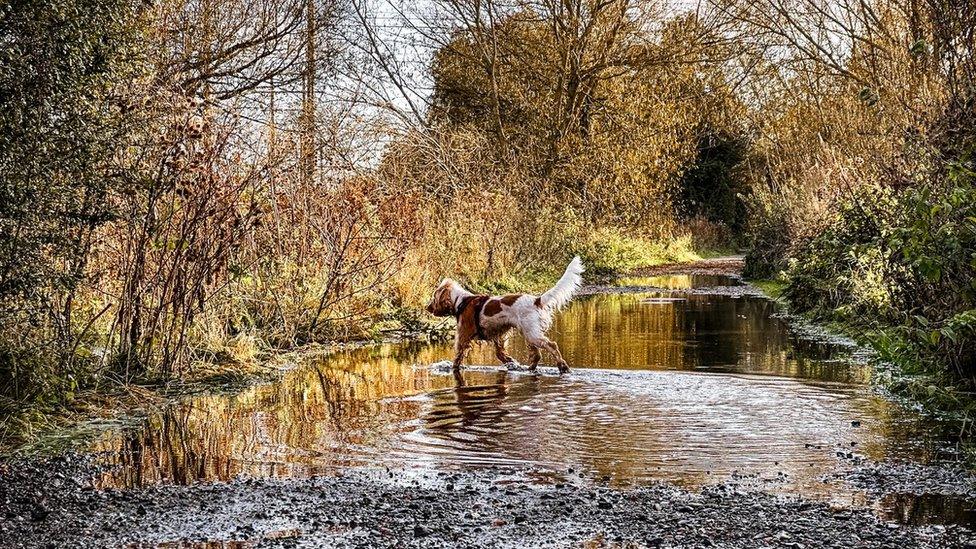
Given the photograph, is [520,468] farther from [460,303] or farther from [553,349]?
[460,303]

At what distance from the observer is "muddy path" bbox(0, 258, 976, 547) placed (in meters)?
5.12

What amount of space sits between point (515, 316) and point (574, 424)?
355cm

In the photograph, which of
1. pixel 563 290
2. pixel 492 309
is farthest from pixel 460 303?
pixel 563 290

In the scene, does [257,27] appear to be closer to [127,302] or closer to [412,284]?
[412,284]

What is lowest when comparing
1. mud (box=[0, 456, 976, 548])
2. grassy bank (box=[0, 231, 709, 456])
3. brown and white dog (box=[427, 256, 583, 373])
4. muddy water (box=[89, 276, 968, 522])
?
mud (box=[0, 456, 976, 548])

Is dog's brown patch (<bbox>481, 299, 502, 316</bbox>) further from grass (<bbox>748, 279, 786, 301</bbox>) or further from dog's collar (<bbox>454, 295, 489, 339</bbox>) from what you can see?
grass (<bbox>748, 279, 786, 301</bbox>)

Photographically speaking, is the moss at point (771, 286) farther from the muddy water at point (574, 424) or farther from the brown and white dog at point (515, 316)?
the brown and white dog at point (515, 316)

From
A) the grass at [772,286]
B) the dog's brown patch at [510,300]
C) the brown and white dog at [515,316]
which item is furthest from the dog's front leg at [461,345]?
the grass at [772,286]

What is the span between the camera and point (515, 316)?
38.4ft

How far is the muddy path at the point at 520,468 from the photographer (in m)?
5.12

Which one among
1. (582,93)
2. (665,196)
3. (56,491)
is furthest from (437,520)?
(665,196)

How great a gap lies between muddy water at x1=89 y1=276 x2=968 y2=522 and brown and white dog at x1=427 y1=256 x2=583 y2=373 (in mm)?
328

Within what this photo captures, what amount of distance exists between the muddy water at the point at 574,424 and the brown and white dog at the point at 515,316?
0.33m

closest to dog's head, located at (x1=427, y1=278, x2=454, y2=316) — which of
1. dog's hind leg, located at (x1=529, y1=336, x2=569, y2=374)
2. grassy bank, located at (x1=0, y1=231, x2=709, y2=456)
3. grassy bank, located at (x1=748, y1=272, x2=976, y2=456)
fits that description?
dog's hind leg, located at (x1=529, y1=336, x2=569, y2=374)
